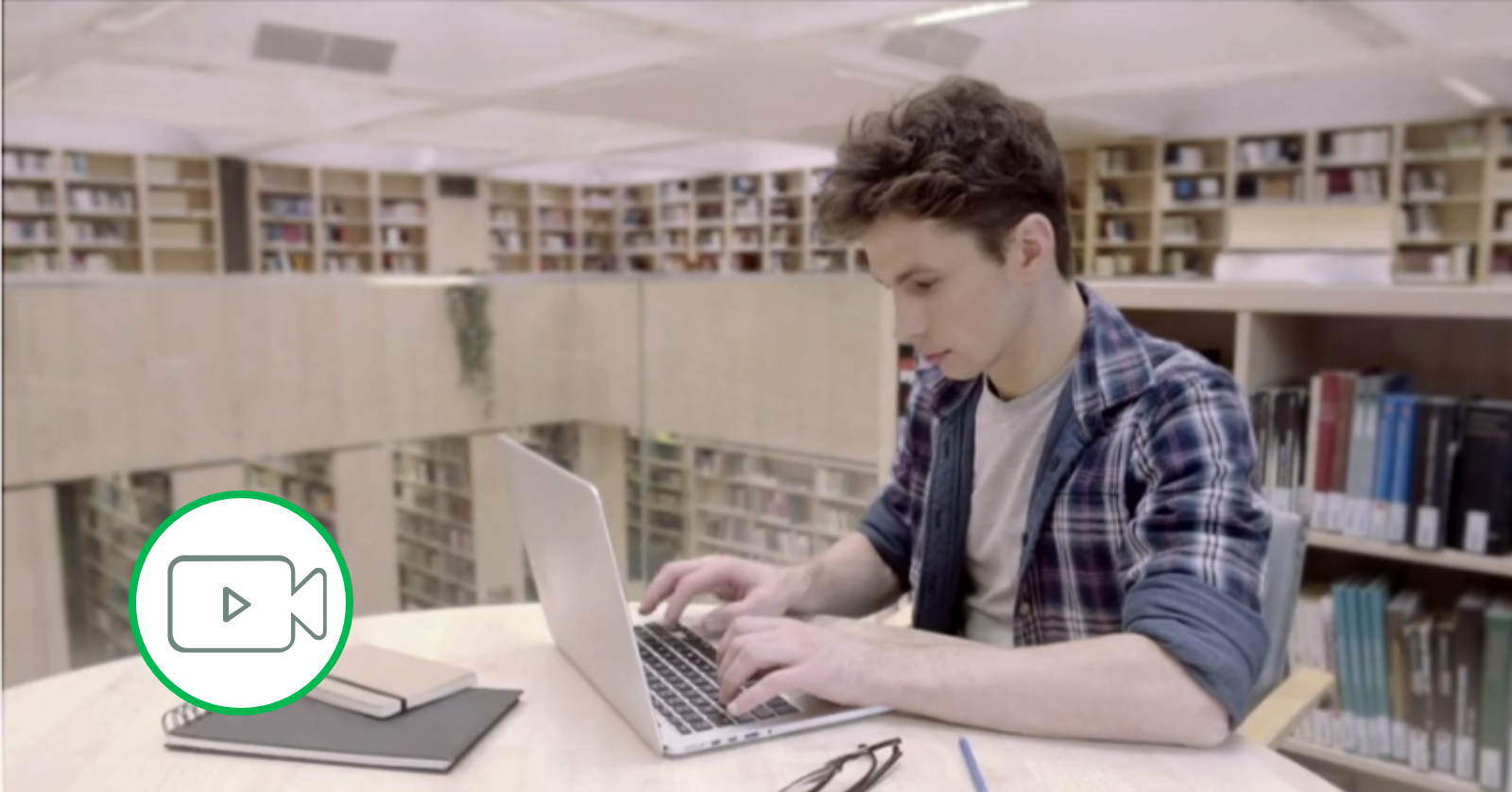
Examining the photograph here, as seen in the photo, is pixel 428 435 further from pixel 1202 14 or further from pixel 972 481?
pixel 1202 14

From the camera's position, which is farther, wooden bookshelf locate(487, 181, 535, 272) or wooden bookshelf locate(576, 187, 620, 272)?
wooden bookshelf locate(576, 187, 620, 272)

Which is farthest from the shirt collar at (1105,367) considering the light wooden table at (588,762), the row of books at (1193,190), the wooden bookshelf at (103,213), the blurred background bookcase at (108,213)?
the wooden bookshelf at (103,213)

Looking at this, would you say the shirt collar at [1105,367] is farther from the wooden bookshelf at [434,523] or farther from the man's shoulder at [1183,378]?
the wooden bookshelf at [434,523]

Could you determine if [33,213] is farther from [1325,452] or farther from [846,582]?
[1325,452]

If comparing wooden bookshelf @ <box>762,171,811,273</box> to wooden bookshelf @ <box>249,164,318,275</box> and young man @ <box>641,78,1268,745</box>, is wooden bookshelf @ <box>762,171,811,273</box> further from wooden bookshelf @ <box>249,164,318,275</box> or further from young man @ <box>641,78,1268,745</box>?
young man @ <box>641,78,1268,745</box>

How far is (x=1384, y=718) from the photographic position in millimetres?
1584

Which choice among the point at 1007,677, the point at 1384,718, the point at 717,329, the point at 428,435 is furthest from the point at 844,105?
the point at 1007,677

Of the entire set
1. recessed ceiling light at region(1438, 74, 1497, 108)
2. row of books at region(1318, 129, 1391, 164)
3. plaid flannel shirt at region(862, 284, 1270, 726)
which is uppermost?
recessed ceiling light at region(1438, 74, 1497, 108)

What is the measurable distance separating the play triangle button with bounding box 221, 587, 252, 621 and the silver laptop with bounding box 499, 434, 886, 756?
0.28m

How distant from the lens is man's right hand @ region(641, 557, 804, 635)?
1.12m

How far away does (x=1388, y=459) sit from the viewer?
4.94ft

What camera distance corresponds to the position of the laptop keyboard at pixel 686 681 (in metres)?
0.86

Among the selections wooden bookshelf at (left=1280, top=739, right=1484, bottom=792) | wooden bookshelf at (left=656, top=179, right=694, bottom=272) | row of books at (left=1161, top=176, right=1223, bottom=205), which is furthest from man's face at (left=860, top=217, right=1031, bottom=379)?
wooden bookshelf at (left=656, top=179, right=694, bottom=272)

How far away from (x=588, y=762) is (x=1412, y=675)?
135 centimetres
